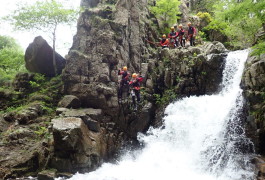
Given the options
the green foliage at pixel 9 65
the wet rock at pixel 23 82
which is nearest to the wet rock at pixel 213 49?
the wet rock at pixel 23 82

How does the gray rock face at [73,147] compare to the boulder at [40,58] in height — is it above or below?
below

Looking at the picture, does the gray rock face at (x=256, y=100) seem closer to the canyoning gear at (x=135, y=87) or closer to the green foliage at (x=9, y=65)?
the canyoning gear at (x=135, y=87)

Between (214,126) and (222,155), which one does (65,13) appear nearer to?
(214,126)

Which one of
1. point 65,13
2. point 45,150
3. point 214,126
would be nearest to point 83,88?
point 45,150

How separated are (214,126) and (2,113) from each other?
13215 mm

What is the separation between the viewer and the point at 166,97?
1589 centimetres

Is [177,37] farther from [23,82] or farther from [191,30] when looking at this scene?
[23,82]

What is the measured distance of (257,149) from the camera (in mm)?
10477

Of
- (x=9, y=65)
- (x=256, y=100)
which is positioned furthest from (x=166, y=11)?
(x=9, y=65)

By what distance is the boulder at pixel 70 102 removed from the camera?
12689 millimetres

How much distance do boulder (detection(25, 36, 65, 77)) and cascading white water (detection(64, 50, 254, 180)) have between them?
9113 mm

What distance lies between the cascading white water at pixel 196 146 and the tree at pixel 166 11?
30.9ft

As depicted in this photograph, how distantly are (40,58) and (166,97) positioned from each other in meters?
10.4

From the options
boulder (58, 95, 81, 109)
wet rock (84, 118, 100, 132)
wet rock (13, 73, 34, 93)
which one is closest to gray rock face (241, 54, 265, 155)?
wet rock (84, 118, 100, 132)
